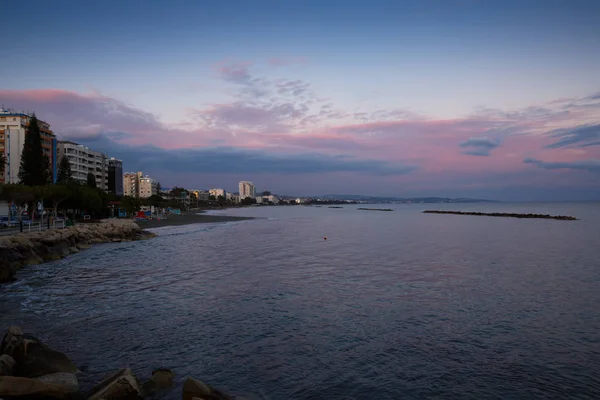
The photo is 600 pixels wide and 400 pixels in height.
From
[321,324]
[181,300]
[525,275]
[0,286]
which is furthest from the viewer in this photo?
[525,275]

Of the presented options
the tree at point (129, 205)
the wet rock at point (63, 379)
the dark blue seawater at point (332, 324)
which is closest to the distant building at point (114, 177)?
the tree at point (129, 205)

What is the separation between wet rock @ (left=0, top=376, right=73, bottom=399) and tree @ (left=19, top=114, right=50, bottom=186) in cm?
6864

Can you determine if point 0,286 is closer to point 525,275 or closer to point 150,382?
point 150,382

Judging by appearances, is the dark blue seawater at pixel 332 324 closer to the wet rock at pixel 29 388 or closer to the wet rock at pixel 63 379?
the wet rock at pixel 63 379

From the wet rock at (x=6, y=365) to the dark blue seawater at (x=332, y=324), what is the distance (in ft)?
4.56

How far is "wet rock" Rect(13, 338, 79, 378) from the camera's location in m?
8.39

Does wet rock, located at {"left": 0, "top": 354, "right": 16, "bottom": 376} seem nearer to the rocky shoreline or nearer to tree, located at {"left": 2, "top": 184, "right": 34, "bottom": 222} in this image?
the rocky shoreline

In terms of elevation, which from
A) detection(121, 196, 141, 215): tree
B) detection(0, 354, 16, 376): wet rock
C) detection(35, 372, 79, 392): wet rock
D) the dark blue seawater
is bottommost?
the dark blue seawater

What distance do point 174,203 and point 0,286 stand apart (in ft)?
476

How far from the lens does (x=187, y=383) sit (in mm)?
7484

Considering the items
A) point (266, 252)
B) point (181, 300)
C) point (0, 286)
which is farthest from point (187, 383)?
point (266, 252)

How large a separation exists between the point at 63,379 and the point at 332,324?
7.57m

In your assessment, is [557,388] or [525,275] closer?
[557,388]

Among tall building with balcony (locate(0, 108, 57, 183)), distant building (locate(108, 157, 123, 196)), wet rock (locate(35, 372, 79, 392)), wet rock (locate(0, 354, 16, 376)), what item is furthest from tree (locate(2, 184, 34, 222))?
distant building (locate(108, 157, 123, 196))
